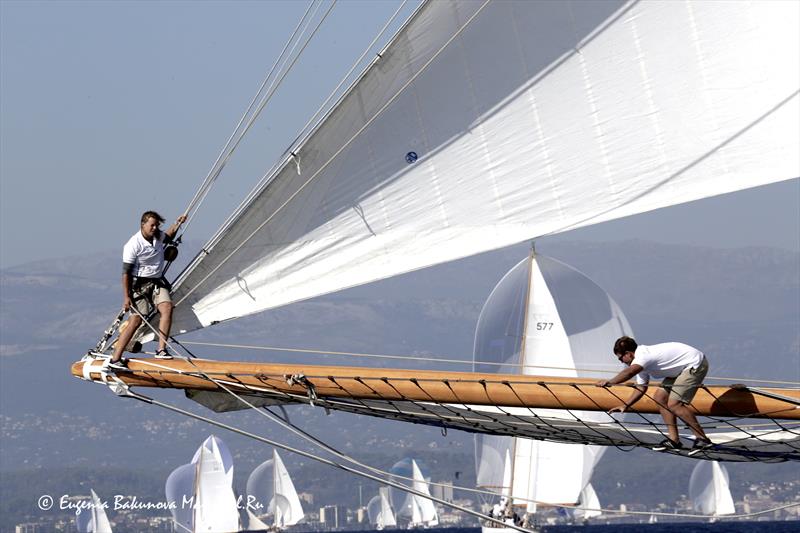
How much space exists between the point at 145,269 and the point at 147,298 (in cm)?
26

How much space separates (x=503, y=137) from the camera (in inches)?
450

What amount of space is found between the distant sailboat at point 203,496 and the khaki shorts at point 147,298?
74353mm

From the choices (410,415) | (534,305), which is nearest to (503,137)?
(410,415)

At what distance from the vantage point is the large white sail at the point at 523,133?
36.3 ft

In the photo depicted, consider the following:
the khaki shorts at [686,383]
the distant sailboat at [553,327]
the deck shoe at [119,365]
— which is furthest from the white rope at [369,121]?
the distant sailboat at [553,327]

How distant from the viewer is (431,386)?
1207 centimetres

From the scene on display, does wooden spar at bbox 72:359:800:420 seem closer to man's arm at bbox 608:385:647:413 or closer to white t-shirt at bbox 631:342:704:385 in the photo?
man's arm at bbox 608:385:647:413

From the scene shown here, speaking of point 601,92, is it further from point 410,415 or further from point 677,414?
point 410,415

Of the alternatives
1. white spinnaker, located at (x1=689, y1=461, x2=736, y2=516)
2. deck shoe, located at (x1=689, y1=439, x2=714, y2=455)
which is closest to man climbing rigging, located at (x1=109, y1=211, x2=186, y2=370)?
deck shoe, located at (x1=689, y1=439, x2=714, y2=455)

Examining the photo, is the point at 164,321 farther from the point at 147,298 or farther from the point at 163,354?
the point at 163,354

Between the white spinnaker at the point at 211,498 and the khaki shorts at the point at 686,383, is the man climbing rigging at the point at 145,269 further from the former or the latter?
the white spinnaker at the point at 211,498

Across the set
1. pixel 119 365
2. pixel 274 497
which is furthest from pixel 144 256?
pixel 274 497

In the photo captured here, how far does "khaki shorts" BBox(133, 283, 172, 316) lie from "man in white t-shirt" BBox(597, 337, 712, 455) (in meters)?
3.90

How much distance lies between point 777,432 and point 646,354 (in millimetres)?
1694
